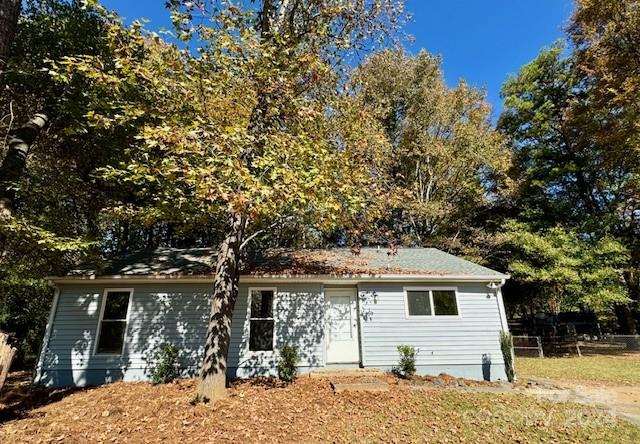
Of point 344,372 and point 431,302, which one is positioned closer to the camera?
point 344,372

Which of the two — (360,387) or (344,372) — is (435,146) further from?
(360,387)

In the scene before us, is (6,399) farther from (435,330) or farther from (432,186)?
(432,186)

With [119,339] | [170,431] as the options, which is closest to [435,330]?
[170,431]

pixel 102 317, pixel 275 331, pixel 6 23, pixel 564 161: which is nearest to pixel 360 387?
pixel 275 331

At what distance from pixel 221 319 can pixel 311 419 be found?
2.78 meters

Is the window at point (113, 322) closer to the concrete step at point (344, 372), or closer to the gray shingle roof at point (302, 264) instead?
the gray shingle roof at point (302, 264)

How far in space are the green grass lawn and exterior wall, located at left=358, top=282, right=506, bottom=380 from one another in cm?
170

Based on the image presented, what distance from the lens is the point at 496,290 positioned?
1117 cm

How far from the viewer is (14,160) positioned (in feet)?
29.0

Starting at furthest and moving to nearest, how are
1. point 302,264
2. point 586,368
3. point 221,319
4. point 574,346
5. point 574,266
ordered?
point 574,346, point 574,266, point 586,368, point 302,264, point 221,319

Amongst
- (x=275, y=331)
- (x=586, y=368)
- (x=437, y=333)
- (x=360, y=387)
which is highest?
(x=275, y=331)

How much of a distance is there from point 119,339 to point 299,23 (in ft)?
34.3

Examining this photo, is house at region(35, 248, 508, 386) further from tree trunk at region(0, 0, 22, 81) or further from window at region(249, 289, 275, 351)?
tree trunk at region(0, 0, 22, 81)

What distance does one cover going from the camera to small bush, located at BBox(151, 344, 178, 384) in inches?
367
